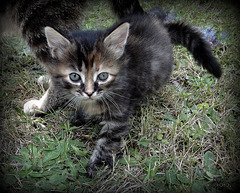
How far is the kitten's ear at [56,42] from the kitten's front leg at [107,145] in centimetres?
68

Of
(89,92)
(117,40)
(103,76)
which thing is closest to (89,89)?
(89,92)

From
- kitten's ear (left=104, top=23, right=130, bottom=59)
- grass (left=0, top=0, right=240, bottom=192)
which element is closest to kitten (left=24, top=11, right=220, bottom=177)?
kitten's ear (left=104, top=23, right=130, bottom=59)

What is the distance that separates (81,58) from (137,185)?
0.97 m

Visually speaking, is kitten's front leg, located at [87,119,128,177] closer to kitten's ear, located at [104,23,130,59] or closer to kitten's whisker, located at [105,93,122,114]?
kitten's whisker, located at [105,93,122,114]

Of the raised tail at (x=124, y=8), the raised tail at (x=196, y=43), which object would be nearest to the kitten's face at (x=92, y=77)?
the raised tail at (x=196, y=43)

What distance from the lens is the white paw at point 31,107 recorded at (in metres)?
2.11

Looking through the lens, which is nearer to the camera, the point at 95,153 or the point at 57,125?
the point at 95,153

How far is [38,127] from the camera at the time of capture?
196 centimetres

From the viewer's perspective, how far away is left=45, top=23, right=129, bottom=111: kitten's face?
1551 mm

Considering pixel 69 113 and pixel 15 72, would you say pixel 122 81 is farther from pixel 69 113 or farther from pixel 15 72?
pixel 15 72

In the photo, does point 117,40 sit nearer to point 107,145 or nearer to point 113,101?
point 113,101

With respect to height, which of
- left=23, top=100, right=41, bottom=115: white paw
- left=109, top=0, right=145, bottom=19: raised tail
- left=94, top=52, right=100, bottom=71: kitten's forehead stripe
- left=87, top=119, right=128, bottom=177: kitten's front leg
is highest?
left=109, top=0, right=145, bottom=19: raised tail

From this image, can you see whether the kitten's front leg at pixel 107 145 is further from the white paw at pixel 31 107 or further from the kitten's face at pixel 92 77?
the white paw at pixel 31 107

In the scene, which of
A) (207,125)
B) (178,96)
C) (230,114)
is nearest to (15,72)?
(178,96)
